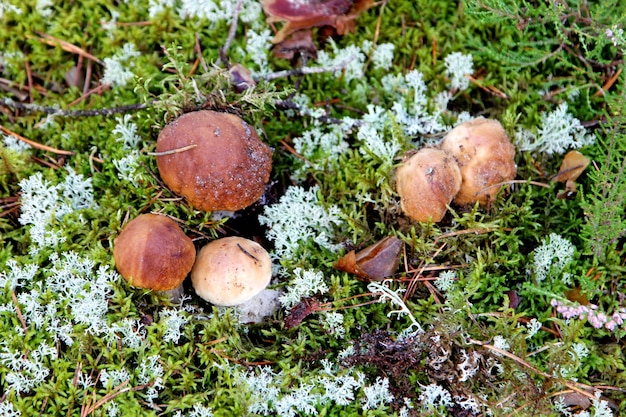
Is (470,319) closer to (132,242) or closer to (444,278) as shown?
(444,278)

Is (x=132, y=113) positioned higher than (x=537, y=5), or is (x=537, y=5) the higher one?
(x=537, y=5)

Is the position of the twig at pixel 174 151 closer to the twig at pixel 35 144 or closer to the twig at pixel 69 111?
the twig at pixel 69 111

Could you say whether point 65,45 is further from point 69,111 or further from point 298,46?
point 298,46

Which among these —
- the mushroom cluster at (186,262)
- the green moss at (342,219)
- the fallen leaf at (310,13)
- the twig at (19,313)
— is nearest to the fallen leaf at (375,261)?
the green moss at (342,219)

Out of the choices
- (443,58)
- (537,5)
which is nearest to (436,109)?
(443,58)

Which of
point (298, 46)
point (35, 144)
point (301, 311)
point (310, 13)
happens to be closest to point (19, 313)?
point (35, 144)

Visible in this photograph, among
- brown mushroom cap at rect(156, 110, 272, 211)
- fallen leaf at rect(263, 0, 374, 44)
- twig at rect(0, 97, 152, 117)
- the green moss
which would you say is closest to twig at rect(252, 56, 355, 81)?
the green moss
